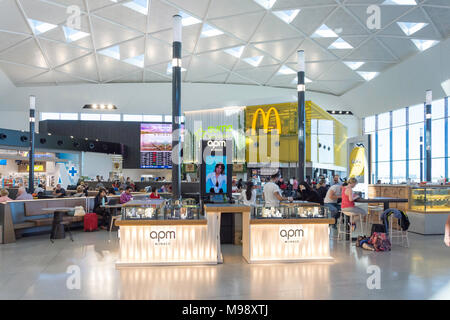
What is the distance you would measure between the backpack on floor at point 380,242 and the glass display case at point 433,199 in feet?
8.97

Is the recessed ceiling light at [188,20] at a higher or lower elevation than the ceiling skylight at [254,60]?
higher

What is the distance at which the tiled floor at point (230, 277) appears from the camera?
408 centimetres

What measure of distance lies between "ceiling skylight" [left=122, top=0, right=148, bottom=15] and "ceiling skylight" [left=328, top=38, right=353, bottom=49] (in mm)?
8673

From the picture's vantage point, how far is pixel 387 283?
14.9 ft

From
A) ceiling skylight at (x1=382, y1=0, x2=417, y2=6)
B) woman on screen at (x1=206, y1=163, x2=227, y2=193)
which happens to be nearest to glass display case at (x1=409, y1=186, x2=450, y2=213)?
woman on screen at (x1=206, y1=163, x2=227, y2=193)

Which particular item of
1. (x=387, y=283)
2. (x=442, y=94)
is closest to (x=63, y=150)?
(x=387, y=283)

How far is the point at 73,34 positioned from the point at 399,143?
18228 millimetres

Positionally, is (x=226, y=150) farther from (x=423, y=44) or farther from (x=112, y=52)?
(x=112, y=52)

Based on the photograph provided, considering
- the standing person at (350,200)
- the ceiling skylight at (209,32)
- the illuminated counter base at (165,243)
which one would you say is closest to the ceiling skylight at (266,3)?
the ceiling skylight at (209,32)

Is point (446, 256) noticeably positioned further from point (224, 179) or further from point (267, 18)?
point (267, 18)

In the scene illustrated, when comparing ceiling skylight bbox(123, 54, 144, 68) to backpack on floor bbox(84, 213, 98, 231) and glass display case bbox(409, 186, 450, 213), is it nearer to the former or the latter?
backpack on floor bbox(84, 213, 98, 231)

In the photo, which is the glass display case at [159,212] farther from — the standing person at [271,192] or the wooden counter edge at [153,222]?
the standing person at [271,192]

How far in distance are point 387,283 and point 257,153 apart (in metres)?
12.7

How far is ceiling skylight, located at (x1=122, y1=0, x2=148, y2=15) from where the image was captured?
13484 mm
